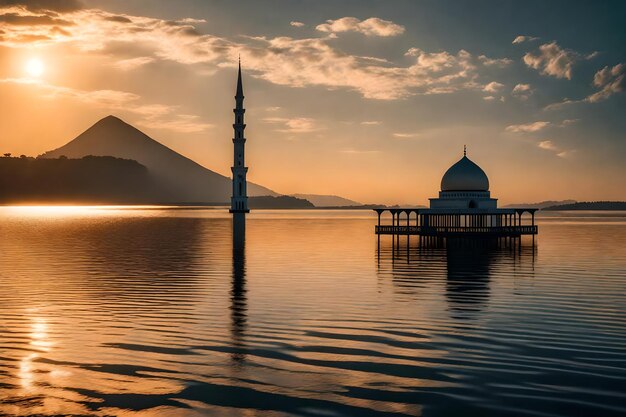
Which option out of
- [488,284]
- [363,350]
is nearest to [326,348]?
[363,350]

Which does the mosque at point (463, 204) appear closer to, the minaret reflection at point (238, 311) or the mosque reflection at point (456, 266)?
the mosque reflection at point (456, 266)

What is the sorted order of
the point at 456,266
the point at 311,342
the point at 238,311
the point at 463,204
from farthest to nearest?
1. the point at 463,204
2. the point at 456,266
3. the point at 238,311
4. the point at 311,342

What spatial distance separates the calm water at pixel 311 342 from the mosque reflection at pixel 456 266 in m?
0.25

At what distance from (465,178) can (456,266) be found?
34.7 m

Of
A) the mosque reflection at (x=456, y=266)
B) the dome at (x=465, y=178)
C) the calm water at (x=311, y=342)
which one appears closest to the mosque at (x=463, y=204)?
the dome at (x=465, y=178)

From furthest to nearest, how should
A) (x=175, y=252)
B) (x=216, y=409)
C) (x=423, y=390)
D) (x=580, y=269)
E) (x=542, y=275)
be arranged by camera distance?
(x=175, y=252) < (x=580, y=269) < (x=542, y=275) < (x=423, y=390) < (x=216, y=409)

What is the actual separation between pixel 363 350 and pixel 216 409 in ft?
18.5

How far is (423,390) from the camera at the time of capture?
13617 millimetres

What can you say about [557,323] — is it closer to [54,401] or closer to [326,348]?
[326,348]

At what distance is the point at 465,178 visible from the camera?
2916 inches

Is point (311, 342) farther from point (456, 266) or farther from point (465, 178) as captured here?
point (465, 178)

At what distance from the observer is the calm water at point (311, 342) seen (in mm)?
12938

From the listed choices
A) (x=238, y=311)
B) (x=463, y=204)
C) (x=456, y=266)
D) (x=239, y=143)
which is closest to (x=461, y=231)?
(x=463, y=204)

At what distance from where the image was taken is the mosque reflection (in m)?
27.2
